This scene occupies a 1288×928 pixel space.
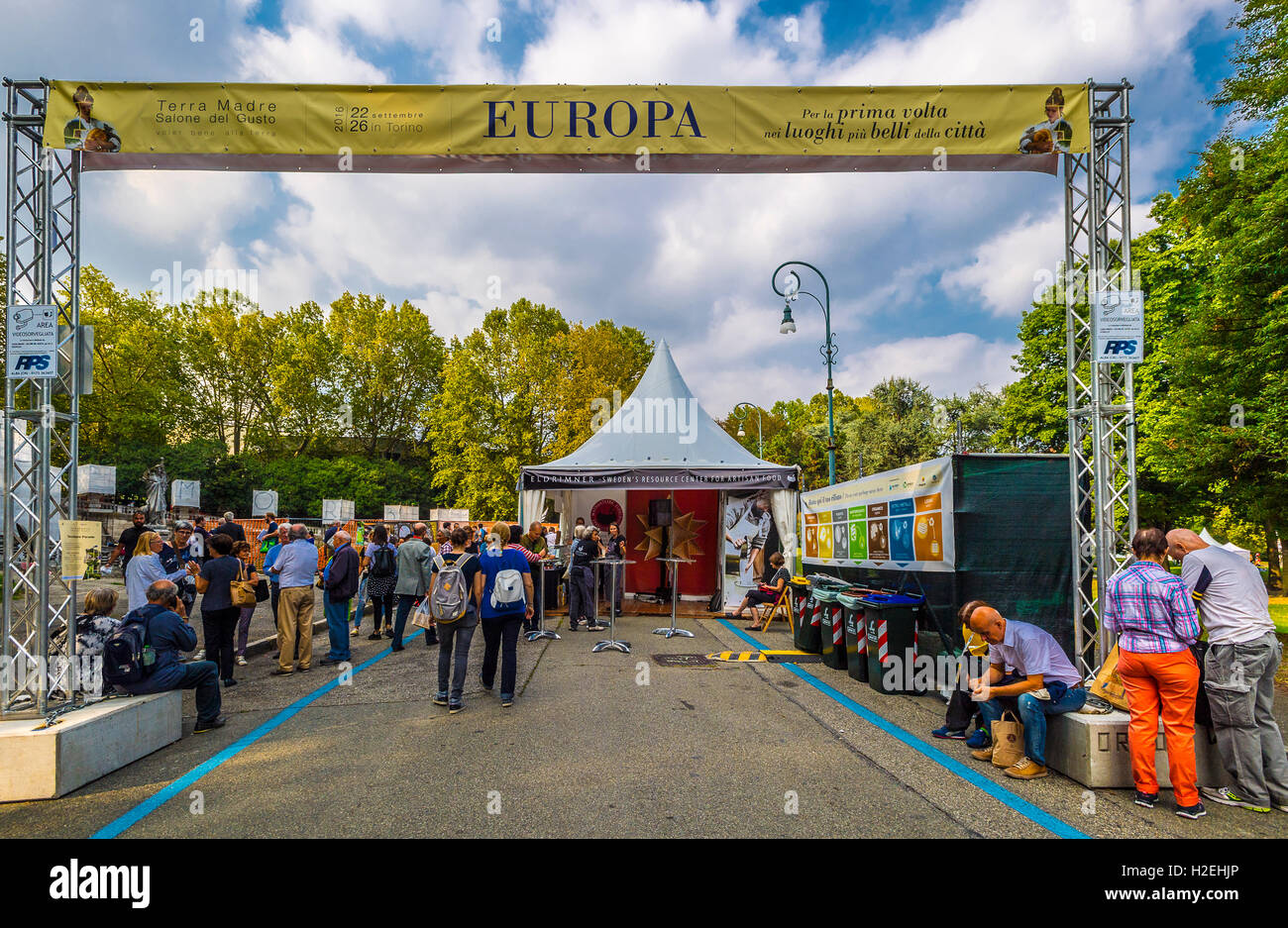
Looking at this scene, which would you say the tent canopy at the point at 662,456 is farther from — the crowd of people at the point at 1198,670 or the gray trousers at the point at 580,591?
the crowd of people at the point at 1198,670

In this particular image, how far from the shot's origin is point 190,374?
143ft

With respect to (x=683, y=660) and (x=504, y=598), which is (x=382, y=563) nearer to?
(x=504, y=598)

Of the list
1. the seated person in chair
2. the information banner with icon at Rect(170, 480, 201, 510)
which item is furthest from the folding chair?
the information banner with icon at Rect(170, 480, 201, 510)

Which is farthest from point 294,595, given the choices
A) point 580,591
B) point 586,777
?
point 580,591

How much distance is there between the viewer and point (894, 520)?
8.95 metres

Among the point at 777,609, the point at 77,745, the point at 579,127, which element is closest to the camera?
the point at 77,745

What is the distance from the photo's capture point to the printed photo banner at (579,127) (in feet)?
20.0

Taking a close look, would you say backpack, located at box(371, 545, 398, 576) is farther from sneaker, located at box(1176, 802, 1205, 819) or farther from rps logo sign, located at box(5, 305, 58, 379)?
sneaker, located at box(1176, 802, 1205, 819)

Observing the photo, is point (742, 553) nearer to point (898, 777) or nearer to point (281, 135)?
point (898, 777)

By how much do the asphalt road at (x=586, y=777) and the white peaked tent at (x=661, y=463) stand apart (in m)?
5.90

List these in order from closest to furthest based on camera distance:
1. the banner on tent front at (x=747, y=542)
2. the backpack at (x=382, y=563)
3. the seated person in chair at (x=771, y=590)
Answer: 1. the backpack at (x=382, y=563)
2. the seated person in chair at (x=771, y=590)
3. the banner on tent front at (x=747, y=542)

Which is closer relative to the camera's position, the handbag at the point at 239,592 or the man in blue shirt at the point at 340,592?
the handbag at the point at 239,592

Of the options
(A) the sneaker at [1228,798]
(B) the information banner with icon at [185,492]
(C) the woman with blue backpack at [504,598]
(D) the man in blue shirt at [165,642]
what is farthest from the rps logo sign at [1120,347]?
(B) the information banner with icon at [185,492]

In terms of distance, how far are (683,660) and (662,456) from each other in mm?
5613
